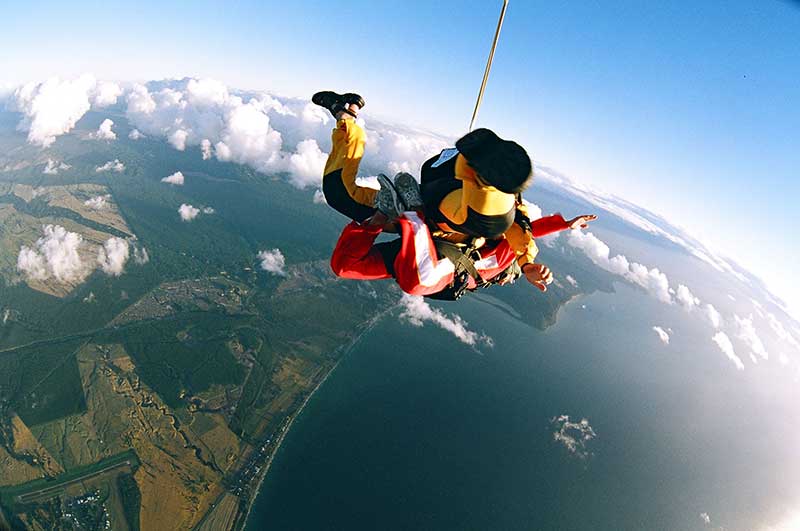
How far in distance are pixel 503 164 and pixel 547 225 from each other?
1431mm

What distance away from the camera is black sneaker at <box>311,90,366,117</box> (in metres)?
2.22

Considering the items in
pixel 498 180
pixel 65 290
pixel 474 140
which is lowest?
pixel 65 290

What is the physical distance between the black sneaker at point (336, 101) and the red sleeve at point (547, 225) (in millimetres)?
1550

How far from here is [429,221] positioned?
2.07 metres

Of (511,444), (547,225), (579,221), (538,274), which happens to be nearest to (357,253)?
(538,274)

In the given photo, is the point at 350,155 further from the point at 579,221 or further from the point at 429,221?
the point at 579,221

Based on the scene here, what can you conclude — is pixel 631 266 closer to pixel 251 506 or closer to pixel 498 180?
pixel 251 506

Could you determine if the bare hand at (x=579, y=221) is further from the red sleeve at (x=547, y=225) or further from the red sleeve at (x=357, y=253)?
the red sleeve at (x=357, y=253)

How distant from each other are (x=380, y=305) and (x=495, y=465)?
36.6 metres

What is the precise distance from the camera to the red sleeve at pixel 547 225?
2518mm

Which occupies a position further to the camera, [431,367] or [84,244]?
[84,244]

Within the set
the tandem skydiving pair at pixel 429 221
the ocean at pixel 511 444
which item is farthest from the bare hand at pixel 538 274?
the ocean at pixel 511 444

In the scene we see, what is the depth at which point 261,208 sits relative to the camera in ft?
341

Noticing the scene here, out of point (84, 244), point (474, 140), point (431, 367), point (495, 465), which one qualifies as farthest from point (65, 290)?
point (474, 140)
